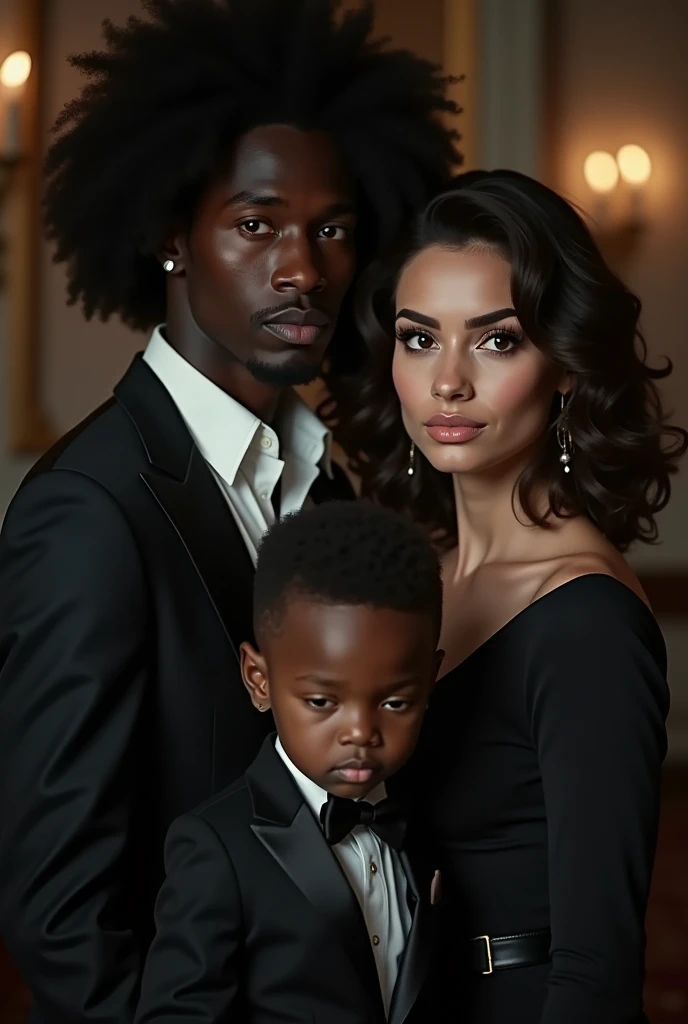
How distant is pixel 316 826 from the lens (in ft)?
5.04

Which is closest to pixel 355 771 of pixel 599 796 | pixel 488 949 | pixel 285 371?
pixel 599 796

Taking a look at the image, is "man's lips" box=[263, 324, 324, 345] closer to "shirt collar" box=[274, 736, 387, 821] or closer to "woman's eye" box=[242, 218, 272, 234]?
"woman's eye" box=[242, 218, 272, 234]

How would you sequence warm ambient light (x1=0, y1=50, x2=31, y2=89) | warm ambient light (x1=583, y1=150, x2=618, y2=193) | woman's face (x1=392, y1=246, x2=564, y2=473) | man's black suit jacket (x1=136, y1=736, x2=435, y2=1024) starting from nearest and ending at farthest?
man's black suit jacket (x1=136, y1=736, x2=435, y2=1024)
woman's face (x1=392, y1=246, x2=564, y2=473)
warm ambient light (x1=0, y1=50, x2=31, y2=89)
warm ambient light (x1=583, y1=150, x2=618, y2=193)

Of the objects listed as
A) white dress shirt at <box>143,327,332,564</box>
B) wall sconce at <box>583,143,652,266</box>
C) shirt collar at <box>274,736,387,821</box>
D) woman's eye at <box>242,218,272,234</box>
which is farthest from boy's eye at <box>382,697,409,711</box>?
wall sconce at <box>583,143,652,266</box>

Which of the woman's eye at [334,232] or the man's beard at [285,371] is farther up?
the woman's eye at [334,232]

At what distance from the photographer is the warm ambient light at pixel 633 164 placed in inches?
231

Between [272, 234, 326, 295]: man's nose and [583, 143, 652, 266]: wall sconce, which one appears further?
[583, 143, 652, 266]: wall sconce

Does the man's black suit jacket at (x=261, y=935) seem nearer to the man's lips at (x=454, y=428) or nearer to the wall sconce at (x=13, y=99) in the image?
the man's lips at (x=454, y=428)

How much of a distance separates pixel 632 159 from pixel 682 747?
8.37ft

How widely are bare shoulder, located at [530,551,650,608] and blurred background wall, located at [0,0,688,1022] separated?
3640 millimetres

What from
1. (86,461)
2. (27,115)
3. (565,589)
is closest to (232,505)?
(86,461)

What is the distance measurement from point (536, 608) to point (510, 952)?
436mm

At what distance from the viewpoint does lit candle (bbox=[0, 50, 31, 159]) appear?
192 inches

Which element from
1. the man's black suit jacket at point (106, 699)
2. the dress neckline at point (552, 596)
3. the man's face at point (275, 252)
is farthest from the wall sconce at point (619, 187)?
the man's black suit jacket at point (106, 699)
